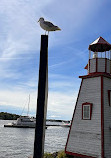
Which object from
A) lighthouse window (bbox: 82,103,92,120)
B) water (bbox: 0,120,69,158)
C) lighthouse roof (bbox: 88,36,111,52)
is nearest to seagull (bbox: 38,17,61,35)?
lighthouse roof (bbox: 88,36,111,52)

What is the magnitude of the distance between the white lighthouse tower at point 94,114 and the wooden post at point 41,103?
131 inches

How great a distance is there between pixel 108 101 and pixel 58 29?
737 cm

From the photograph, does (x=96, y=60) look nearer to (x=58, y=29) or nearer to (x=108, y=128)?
(x=58, y=29)

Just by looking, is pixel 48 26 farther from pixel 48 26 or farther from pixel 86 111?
pixel 86 111

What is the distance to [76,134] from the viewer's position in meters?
17.6

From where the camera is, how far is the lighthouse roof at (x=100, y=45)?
19.0m

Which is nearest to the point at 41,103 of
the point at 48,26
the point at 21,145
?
the point at 48,26

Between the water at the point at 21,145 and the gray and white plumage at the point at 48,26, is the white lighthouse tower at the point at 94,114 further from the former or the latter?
the water at the point at 21,145

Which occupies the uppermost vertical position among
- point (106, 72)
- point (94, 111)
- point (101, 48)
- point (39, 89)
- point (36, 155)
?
point (101, 48)

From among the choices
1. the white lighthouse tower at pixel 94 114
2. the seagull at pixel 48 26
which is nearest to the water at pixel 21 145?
the white lighthouse tower at pixel 94 114

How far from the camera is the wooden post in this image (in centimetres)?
1520

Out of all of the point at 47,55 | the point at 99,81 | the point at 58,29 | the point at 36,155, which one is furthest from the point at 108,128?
the point at 58,29

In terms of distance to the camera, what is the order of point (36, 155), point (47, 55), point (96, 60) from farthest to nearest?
point (96, 60)
point (47, 55)
point (36, 155)

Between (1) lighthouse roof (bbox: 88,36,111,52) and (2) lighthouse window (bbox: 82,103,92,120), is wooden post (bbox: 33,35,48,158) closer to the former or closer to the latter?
(2) lighthouse window (bbox: 82,103,92,120)
